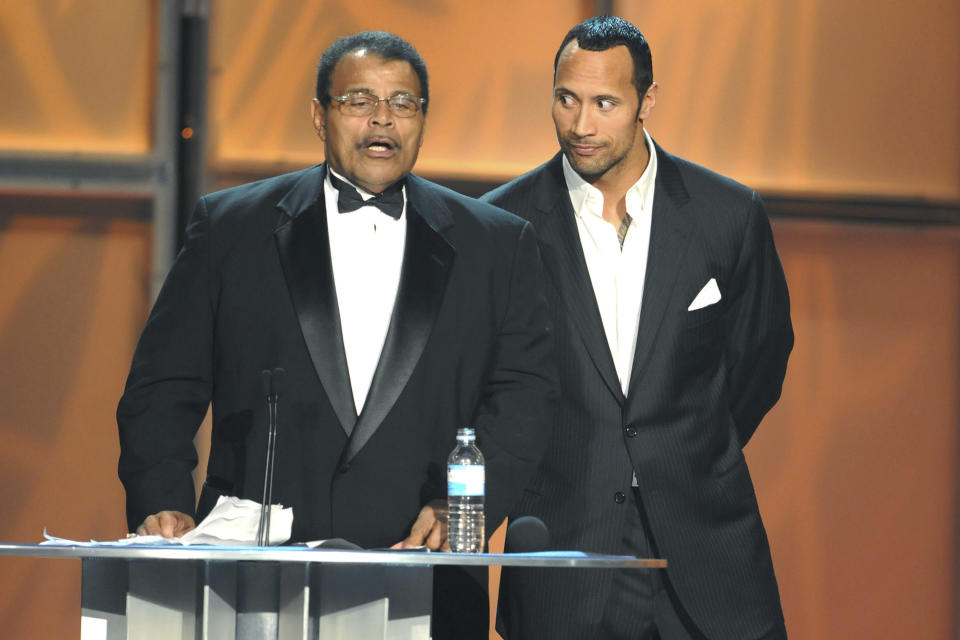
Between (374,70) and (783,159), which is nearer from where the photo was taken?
(374,70)

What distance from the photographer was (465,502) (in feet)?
8.98

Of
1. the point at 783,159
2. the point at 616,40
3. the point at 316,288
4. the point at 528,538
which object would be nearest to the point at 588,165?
the point at 616,40

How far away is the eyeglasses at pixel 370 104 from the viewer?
318 centimetres

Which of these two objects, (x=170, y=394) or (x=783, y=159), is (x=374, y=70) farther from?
(x=783, y=159)

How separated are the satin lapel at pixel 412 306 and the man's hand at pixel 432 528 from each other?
260mm

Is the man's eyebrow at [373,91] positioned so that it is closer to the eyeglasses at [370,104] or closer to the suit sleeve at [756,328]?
the eyeglasses at [370,104]

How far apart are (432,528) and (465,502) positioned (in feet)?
0.27

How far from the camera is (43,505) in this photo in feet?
17.6

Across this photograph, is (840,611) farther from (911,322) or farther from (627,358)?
(627,358)

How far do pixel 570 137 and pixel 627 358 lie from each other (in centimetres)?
57

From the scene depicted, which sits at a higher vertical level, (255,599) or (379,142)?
(379,142)

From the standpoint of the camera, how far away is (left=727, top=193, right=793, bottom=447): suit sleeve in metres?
3.69

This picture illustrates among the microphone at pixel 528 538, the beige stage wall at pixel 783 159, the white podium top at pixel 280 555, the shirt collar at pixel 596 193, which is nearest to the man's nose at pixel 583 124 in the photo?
the shirt collar at pixel 596 193

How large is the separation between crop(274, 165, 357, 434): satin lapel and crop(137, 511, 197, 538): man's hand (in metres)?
0.39
